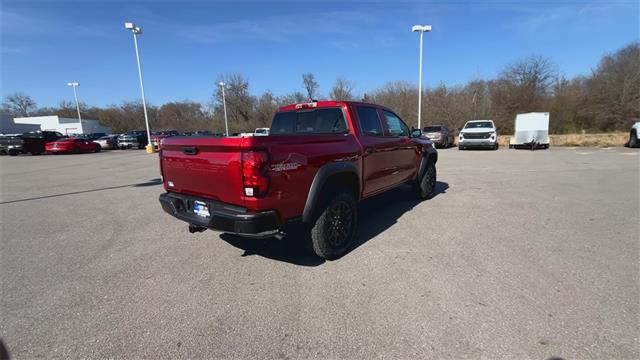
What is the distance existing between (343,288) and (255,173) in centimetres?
151

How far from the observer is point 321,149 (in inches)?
146

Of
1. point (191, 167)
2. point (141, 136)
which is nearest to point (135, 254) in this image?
point (191, 167)

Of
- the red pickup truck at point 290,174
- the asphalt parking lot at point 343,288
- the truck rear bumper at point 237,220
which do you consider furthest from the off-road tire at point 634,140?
the truck rear bumper at point 237,220

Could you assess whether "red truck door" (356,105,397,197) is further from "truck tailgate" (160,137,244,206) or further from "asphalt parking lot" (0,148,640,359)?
"truck tailgate" (160,137,244,206)

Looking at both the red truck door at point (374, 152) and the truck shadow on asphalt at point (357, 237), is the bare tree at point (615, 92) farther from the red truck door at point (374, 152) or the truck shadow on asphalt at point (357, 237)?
the red truck door at point (374, 152)

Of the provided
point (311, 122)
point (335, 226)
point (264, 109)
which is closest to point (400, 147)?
point (311, 122)

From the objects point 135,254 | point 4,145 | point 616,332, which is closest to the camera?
point 616,332

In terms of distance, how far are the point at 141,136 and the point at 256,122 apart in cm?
3050

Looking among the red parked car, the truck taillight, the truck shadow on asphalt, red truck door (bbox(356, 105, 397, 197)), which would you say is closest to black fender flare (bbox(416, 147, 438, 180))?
the truck shadow on asphalt

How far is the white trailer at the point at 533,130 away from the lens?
62.4 ft

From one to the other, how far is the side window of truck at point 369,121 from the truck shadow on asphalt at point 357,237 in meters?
1.55

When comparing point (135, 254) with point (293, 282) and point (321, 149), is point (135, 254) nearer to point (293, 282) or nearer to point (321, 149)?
point (293, 282)

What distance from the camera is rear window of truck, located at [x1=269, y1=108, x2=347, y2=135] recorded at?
4605mm

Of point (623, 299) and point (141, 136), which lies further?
point (141, 136)
